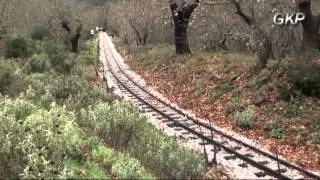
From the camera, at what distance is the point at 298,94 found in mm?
19516

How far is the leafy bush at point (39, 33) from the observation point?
55.8 metres

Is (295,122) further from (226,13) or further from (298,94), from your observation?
(226,13)

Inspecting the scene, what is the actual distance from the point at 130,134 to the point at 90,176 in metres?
4.67

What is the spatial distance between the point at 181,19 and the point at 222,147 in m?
21.0

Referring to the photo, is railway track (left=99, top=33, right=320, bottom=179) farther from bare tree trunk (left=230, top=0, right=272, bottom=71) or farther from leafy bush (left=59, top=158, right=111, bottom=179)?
bare tree trunk (left=230, top=0, right=272, bottom=71)

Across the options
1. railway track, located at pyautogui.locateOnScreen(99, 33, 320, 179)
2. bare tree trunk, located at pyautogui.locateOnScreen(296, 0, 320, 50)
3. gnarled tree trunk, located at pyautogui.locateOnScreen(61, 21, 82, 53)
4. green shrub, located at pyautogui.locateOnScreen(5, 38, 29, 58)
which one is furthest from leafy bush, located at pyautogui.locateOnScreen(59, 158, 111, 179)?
gnarled tree trunk, located at pyautogui.locateOnScreen(61, 21, 82, 53)

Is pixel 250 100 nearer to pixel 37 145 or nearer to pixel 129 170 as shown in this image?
pixel 129 170

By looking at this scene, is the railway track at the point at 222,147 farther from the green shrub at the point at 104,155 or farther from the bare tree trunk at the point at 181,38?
the bare tree trunk at the point at 181,38

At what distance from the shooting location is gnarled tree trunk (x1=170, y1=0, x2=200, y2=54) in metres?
34.2

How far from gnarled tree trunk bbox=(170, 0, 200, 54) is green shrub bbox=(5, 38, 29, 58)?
42.4 ft

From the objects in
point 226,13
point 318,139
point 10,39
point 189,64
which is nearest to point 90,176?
point 318,139

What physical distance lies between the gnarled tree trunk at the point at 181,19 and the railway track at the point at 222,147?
10145 millimetres

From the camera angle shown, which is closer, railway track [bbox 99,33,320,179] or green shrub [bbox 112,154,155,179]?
green shrub [bbox 112,154,155,179]

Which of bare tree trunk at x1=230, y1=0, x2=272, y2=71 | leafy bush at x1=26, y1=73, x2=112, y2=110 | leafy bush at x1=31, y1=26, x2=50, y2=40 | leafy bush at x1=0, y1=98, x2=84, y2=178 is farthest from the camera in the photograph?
leafy bush at x1=31, y1=26, x2=50, y2=40
